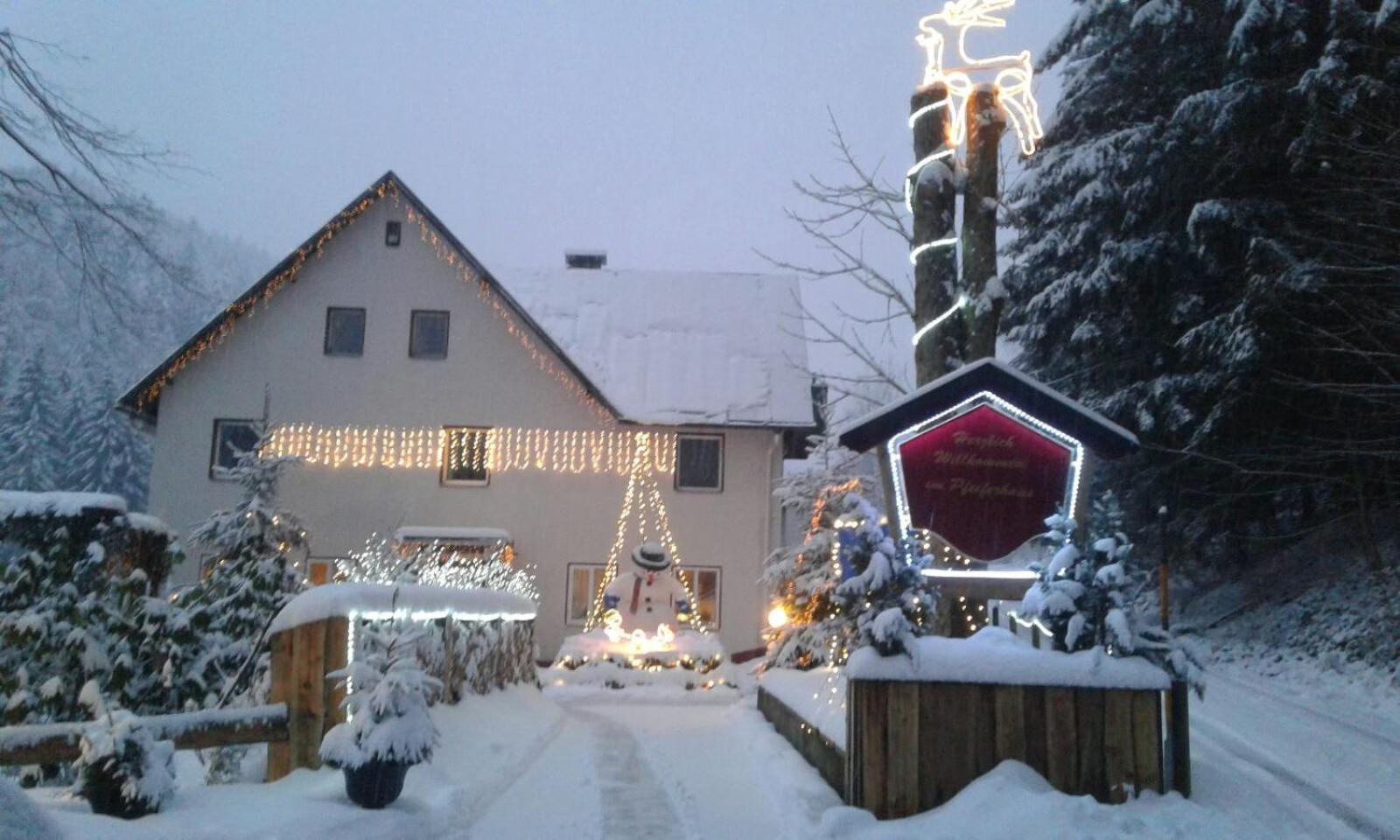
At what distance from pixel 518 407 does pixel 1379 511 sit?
52.2 feet

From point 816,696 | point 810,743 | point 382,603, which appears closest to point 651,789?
point 810,743

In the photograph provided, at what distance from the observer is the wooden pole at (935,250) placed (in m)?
11.0

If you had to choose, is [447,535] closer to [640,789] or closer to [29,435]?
[640,789]

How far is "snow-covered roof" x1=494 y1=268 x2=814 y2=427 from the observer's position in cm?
2527

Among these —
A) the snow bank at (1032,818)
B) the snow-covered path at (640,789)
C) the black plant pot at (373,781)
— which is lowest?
the snow-covered path at (640,789)

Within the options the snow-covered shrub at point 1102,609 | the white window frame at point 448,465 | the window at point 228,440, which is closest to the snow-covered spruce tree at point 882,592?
the snow-covered shrub at point 1102,609

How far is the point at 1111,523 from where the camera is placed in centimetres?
861

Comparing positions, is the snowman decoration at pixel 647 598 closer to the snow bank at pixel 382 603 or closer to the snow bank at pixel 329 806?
the snow bank at pixel 382 603

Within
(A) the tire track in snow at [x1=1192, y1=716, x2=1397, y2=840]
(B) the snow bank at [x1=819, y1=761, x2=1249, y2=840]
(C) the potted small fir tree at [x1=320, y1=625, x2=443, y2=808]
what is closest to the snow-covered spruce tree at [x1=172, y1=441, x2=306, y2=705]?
(C) the potted small fir tree at [x1=320, y1=625, x2=443, y2=808]

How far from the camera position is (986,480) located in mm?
9727

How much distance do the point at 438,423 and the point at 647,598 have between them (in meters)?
7.06

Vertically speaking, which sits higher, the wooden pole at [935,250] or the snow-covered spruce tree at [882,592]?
the wooden pole at [935,250]

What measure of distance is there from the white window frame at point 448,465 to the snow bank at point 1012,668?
1768 cm

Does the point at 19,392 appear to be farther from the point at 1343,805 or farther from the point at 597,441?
the point at 1343,805
